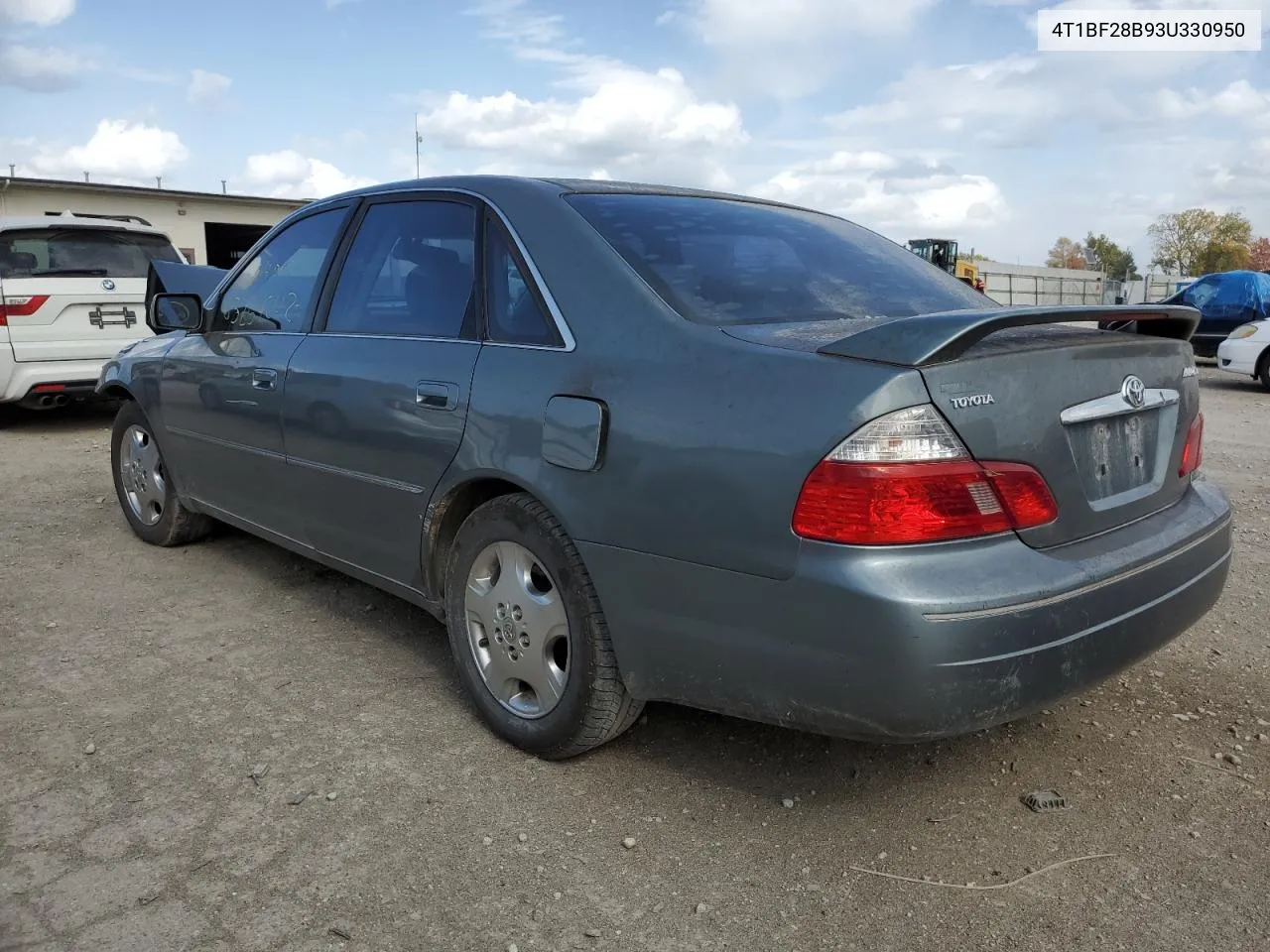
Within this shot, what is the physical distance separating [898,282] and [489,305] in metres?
1.23

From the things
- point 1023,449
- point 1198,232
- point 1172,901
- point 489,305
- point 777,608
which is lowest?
point 1172,901

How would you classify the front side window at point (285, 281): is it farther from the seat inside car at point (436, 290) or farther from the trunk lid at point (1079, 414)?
the trunk lid at point (1079, 414)

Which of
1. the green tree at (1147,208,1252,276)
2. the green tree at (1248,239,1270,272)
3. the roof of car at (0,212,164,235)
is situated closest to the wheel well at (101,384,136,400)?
the roof of car at (0,212,164,235)

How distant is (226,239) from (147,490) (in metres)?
23.5

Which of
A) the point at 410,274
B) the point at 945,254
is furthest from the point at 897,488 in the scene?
the point at 945,254

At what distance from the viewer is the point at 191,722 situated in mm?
3111

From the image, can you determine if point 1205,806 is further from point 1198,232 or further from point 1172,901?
point 1198,232

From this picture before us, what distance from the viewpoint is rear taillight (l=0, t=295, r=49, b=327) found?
319 inches

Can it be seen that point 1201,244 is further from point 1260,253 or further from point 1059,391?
point 1059,391

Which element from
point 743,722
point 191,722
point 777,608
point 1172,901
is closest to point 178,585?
point 191,722

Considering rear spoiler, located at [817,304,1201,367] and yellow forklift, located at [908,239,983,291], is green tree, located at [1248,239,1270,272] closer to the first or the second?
yellow forklift, located at [908,239,983,291]

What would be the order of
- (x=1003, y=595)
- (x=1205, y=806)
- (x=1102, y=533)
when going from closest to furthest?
1. (x=1003, y=595)
2. (x=1102, y=533)
3. (x=1205, y=806)

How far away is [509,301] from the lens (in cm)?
290

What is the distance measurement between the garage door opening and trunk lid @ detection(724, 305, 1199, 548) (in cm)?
2477
